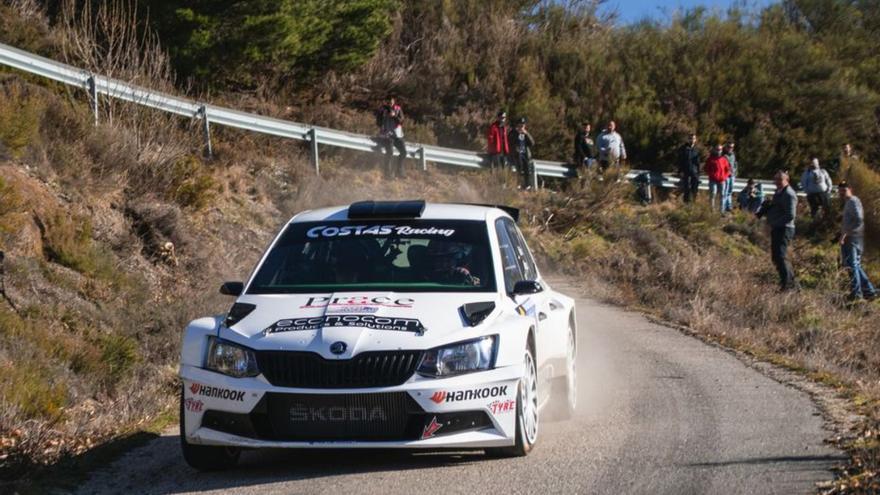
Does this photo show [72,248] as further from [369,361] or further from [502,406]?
[502,406]

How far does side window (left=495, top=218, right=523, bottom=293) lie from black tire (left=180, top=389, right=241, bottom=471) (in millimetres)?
2079

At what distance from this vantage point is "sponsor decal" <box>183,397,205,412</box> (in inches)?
295

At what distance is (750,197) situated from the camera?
31.5m

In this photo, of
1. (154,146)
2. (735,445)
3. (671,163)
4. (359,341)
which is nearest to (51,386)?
(359,341)

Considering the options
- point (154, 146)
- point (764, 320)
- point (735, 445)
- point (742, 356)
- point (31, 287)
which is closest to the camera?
point (735, 445)

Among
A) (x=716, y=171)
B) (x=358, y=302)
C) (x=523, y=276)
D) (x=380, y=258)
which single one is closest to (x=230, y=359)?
(x=358, y=302)

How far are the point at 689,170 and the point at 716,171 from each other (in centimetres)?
61

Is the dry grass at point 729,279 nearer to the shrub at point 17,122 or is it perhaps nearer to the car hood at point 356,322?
the car hood at point 356,322

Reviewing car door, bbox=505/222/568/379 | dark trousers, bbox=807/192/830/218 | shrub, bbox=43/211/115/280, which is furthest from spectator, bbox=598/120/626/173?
car door, bbox=505/222/568/379

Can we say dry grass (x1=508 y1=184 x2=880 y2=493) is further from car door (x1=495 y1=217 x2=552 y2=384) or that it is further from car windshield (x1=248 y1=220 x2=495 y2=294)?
car windshield (x1=248 y1=220 x2=495 y2=294)

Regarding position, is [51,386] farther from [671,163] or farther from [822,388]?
[671,163]

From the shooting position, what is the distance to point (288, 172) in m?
24.7

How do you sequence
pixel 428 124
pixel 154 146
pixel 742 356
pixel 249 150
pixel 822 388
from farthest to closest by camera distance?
pixel 428 124
pixel 249 150
pixel 154 146
pixel 742 356
pixel 822 388

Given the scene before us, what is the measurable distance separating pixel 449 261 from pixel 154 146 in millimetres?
12292
